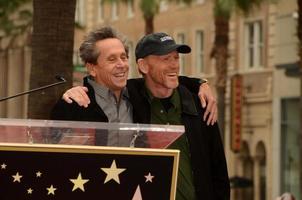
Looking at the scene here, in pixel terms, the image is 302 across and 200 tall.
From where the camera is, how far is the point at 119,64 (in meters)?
5.34

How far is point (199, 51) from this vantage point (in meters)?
44.3

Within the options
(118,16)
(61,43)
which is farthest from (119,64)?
(118,16)

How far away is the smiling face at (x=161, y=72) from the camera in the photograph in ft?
18.0

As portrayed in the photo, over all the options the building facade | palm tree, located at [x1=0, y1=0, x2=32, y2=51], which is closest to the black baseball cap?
palm tree, located at [x1=0, y1=0, x2=32, y2=51]

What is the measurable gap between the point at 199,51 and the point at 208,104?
38668 mm

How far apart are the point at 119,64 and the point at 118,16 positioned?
46.0 m

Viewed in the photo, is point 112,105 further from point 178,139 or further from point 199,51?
point 199,51

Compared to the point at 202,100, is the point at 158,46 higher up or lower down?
higher up

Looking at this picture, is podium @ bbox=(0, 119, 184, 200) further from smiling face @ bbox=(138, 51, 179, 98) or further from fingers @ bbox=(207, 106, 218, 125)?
fingers @ bbox=(207, 106, 218, 125)

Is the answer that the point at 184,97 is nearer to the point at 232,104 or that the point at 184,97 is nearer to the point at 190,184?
the point at 190,184

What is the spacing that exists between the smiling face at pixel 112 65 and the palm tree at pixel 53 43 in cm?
281

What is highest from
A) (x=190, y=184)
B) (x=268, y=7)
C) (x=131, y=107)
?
(x=268, y=7)

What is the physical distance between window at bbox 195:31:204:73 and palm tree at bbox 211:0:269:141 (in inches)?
463

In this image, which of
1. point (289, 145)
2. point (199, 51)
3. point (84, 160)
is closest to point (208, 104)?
point (84, 160)
